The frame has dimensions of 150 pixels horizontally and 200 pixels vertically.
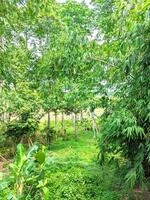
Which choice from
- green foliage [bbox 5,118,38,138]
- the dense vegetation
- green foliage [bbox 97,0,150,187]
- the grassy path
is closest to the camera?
the dense vegetation

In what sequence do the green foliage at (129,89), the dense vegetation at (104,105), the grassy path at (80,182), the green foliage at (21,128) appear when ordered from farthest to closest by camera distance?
the green foliage at (21,128), the grassy path at (80,182), the green foliage at (129,89), the dense vegetation at (104,105)

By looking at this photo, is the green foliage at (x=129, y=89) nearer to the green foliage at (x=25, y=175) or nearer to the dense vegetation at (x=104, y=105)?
the dense vegetation at (x=104, y=105)

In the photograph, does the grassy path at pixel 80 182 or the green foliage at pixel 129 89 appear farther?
the grassy path at pixel 80 182

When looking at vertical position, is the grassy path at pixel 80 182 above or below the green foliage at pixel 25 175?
below

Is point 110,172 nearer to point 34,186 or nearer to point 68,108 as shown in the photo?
point 34,186

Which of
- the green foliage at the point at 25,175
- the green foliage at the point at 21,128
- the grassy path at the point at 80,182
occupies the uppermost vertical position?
the green foliage at the point at 21,128

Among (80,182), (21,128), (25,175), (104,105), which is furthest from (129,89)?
(21,128)

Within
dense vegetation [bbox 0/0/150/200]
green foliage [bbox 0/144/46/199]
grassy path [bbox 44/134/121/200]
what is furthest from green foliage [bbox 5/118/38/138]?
green foliage [bbox 0/144/46/199]

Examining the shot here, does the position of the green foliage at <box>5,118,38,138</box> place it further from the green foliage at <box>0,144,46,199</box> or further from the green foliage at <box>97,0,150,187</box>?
the green foliage at <box>0,144,46,199</box>

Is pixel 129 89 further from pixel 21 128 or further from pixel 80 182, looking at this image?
pixel 21 128

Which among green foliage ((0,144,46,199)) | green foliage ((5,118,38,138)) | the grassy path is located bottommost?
the grassy path

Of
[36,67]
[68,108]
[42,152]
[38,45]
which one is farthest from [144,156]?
[38,45]

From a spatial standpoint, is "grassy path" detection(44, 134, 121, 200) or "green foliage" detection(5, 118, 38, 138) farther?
"green foliage" detection(5, 118, 38, 138)

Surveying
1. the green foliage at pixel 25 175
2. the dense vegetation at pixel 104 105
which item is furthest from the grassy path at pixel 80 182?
the green foliage at pixel 25 175
